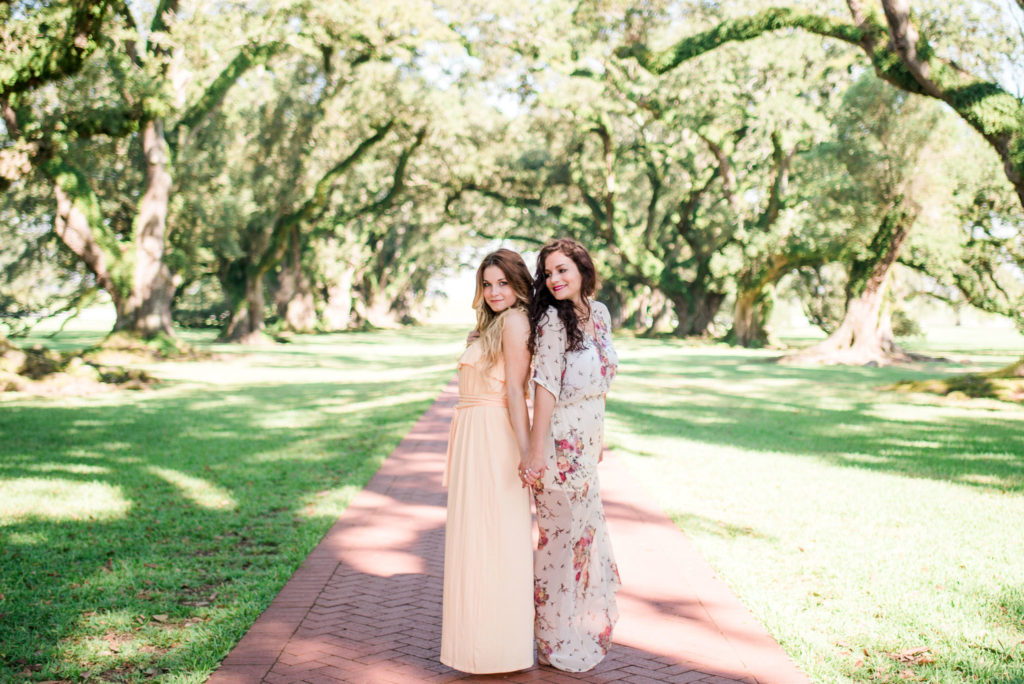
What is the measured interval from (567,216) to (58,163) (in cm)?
2253

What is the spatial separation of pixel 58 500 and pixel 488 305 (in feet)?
17.3

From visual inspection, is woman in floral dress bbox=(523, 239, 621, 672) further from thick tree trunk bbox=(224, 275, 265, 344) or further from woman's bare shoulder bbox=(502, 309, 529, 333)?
thick tree trunk bbox=(224, 275, 265, 344)

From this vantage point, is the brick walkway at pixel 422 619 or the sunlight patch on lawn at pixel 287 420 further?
the sunlight patch on lawn at pixel 287 420

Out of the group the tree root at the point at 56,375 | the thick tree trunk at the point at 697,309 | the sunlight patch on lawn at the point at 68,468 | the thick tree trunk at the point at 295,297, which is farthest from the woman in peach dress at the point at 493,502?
the thick tree trunk at the point at 697,309

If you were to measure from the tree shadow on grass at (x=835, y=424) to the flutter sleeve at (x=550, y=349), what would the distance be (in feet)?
20.1

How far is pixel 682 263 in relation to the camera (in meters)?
40.1

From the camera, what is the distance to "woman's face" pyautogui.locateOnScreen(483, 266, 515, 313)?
3721mm

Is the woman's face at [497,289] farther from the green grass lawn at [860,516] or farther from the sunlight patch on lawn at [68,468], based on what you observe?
the sunlight patch on lawn at [68,468]

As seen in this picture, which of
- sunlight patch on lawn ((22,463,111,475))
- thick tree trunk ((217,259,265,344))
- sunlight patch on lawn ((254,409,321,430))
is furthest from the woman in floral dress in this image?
thick tree trunk ((217,259,265,344))

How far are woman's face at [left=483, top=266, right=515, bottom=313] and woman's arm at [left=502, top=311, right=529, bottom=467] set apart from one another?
0.08 meters

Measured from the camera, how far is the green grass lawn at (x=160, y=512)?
4.24m

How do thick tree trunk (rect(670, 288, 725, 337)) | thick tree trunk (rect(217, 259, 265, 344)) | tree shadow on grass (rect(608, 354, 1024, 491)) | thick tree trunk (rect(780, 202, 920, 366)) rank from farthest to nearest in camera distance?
thick tree trunk (rect(670, 288, 725, 337)) < thick tree trunk (rect(217, 259, 265, 344)) < thick tree trunk (rect(780, 202, 920, 366)) < tree shadow on grass (rect(608, 354, 1024, 491))

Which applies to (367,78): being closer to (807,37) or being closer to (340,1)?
(340,1)

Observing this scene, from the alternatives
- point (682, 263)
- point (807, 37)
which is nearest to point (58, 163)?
point (807, 37)
